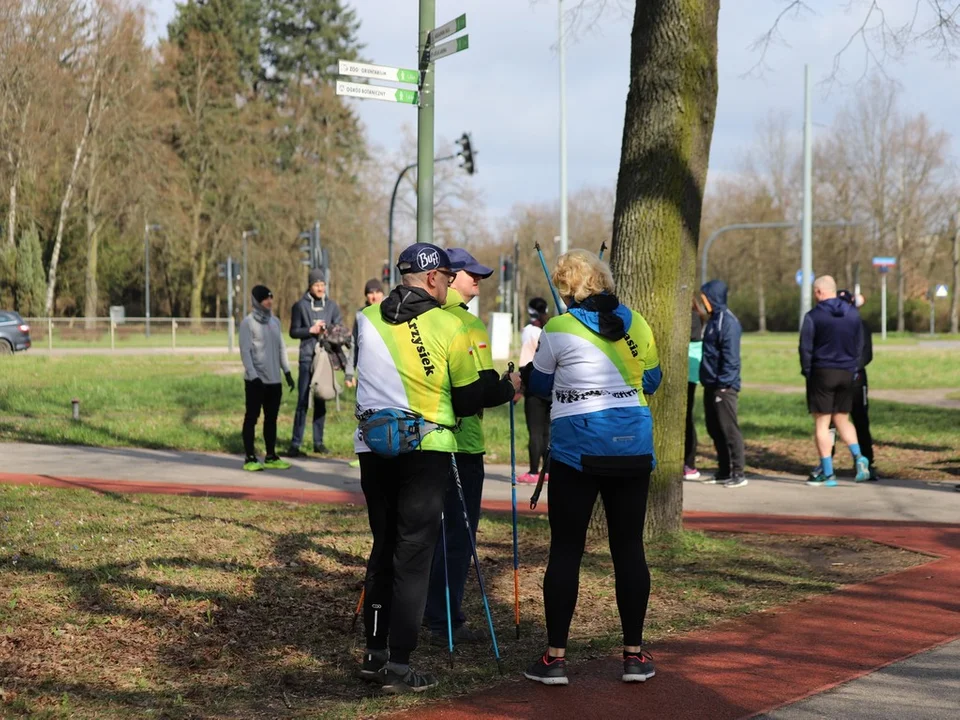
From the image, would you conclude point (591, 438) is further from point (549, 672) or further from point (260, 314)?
point (260, 314)

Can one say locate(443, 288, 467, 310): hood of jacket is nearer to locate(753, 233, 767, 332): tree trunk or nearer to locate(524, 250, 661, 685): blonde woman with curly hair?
locate(524, 250, 661, 685): blonde woman with curly hair

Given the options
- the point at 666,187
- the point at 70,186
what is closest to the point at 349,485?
the point at 666,187

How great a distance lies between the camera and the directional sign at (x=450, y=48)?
27.2ft

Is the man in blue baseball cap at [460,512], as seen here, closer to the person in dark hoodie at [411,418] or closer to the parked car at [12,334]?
the person in dark hoodie at [411,418]

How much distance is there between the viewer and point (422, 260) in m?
5.02

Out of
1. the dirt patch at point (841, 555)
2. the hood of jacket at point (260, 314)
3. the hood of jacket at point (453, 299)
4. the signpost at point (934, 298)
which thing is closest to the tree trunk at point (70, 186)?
the hood of jacket at point (260, 314)

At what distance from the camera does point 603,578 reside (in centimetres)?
703

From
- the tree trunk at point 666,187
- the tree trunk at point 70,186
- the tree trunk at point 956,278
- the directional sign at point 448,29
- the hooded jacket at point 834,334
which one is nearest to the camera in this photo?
the tree trunk at point 666,187

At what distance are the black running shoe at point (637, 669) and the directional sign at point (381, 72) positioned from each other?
5137 mm

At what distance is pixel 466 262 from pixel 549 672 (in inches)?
76.9

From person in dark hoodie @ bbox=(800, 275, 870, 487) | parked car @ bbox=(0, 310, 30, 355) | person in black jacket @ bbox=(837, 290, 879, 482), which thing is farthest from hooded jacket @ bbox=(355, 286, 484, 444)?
parked car @ bbox=(0, 310, 30, 355)

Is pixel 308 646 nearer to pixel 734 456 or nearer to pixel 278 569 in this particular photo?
pixel 278 569

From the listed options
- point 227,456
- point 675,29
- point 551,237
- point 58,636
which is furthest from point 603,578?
point 551,237

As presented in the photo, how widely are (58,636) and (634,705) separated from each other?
2705 mm
